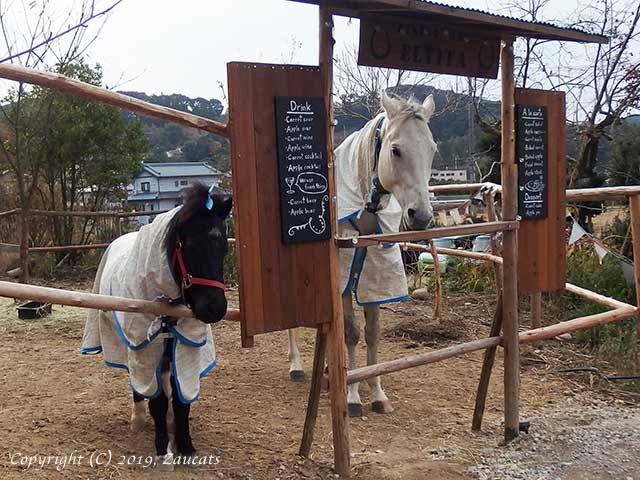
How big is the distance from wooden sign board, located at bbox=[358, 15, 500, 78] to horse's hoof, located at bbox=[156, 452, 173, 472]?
81.8 inches

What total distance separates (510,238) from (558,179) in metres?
0.63

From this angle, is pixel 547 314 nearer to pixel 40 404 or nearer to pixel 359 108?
pixel 40 404

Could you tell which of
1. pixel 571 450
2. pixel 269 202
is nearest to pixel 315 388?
pixel 269 202

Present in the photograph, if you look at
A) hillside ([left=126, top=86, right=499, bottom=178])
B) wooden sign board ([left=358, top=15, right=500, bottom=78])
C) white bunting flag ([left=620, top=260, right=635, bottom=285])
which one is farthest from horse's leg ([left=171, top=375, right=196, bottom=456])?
hillside ([left=126, top=86, right=499, bottom=178])

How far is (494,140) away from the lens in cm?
1215

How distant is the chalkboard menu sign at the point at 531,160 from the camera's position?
3758 mm

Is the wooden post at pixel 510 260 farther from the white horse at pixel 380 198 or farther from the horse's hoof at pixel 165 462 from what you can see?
the horse's hoof at pixel 165 462

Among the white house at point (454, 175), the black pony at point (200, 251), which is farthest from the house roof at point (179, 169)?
the black pony at point (200, 251)

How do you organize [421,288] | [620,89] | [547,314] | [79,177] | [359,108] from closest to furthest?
1. [547,314]
2. [421,288]
3. [620,89]
4. [79,177]
5. [359,108]

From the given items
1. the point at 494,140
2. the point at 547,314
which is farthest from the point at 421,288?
the point at 494,140

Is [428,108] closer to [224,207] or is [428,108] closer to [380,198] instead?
[380,198]

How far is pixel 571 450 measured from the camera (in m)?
3.59

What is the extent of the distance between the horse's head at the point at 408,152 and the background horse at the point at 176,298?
104 cm

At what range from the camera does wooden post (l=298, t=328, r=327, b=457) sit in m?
3.14
